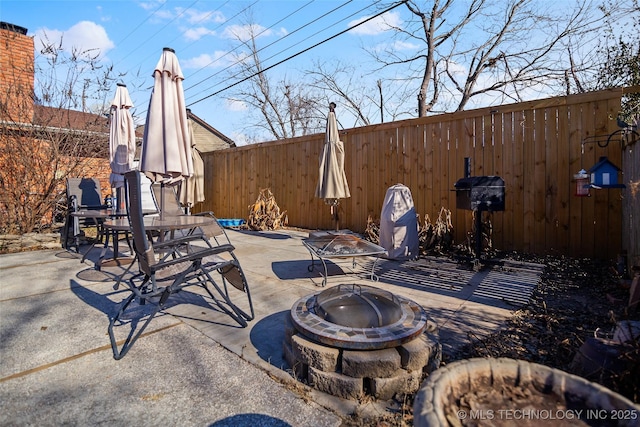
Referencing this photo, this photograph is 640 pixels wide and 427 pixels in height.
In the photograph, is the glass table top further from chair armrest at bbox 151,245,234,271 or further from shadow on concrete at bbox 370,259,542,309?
chair armrest at bbox 151,245,234,271

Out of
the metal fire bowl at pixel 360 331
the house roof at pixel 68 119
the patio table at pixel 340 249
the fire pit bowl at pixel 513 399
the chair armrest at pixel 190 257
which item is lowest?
the metal fire bowl at pixel 360 331

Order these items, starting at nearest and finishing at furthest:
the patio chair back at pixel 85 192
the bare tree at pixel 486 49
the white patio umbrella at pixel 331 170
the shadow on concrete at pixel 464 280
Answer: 1. the shadow on concrete at pixel 464 280
2. the white patio umbrella at pixel 331 170
3. the patio chair back at pixel 85 192
4. the bare tree at pixel 486 49

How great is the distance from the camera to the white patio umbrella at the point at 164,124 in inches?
144

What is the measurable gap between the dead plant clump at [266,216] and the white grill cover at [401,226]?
3.93m

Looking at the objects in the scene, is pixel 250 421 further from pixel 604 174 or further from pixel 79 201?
pixel 79 201

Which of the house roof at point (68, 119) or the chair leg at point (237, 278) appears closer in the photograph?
the chair leg at point (237, 278)

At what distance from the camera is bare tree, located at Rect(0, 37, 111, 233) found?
267 inches

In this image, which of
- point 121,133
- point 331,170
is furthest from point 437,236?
point 121,133

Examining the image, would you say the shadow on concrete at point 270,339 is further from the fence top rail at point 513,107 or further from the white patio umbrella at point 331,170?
the fence top rail at point 513,107

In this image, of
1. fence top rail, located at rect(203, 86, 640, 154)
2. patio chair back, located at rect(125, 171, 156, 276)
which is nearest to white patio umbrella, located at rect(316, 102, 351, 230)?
fence top rail, located at rect(203, 86, 640, 154)

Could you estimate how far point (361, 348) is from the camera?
5.74ft

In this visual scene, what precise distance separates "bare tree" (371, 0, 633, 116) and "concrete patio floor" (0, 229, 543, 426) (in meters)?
10.0

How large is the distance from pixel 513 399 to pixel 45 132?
912cm

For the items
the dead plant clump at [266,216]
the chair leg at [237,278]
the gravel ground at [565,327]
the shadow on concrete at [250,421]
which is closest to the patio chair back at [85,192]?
the dead plant clump at [266,216]
